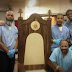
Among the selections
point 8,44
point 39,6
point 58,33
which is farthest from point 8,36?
point 39,6

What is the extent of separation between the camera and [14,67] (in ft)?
7.79

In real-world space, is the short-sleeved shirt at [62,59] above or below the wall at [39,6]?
below

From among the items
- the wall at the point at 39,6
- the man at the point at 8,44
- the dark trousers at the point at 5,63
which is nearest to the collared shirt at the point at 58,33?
the man at the point at 8,44

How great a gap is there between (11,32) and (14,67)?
533mm

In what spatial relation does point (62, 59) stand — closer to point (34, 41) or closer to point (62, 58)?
point (62, 58)

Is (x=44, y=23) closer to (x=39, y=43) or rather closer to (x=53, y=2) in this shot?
(x=39, y=43)

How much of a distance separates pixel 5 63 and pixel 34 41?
550 millimetres

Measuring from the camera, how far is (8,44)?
2336 millimetres

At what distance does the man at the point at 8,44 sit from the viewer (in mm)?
2295

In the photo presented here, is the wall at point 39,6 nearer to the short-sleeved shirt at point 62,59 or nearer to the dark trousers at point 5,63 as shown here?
the dark trousers at point 5,63

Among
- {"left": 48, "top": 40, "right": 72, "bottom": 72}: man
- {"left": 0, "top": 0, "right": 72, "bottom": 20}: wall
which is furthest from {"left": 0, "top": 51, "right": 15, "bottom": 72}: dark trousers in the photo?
{"left": 0, "top": 0, "right": 72, "bottom": 20}: wall

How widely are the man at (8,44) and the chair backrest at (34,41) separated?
0.10m

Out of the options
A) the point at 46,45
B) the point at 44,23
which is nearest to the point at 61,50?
the point at 46,45

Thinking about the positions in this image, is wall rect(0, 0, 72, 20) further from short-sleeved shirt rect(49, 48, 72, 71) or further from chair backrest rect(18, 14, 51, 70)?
short-sleeved shirt rect(49, 48, 72, 71)
